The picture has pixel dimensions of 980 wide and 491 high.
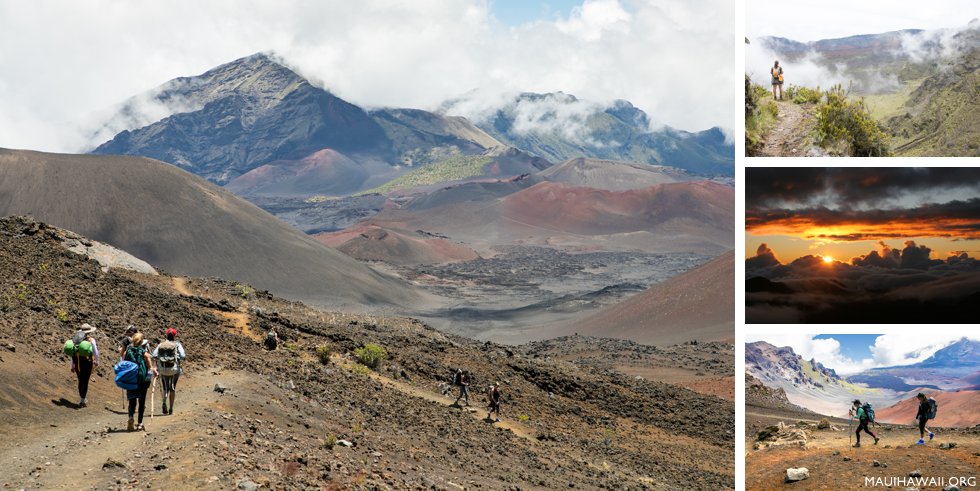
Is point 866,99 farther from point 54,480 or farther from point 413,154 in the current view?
point 413,154

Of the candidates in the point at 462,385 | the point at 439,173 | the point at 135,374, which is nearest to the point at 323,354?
the point at 462,385

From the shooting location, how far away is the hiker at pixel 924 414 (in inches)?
156


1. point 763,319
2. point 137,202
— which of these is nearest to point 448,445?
point 763,319

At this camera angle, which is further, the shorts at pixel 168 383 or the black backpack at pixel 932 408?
the shorts at pixel 168 383

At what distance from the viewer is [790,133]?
4.38 meters

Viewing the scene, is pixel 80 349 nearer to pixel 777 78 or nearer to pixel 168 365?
pixel 168 365

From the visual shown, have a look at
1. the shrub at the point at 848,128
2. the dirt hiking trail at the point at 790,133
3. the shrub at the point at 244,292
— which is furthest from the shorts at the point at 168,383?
the shrub at the point at 244,292

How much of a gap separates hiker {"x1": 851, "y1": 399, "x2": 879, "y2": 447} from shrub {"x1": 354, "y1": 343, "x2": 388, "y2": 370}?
43.5 ft

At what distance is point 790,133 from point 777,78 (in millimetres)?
298

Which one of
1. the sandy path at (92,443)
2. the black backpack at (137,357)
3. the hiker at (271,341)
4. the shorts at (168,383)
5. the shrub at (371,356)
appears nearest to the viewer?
the sandy path at (92,443)

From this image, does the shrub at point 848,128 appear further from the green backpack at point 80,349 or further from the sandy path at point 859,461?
the green backpack at point 80,349

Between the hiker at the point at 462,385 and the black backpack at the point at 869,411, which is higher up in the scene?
the black backpack at the point at 869,411

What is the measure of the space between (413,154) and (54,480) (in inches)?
7618

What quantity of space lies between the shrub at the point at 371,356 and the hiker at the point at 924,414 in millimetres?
13498
